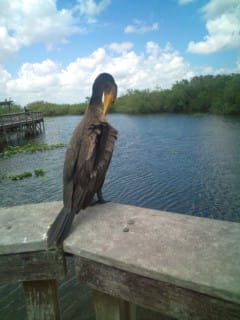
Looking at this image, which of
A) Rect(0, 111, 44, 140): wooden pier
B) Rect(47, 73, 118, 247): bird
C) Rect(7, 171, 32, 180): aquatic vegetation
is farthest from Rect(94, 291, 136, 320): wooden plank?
Rect(0, 111, 44, 140): wooden pier

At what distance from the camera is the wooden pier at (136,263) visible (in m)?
1.01

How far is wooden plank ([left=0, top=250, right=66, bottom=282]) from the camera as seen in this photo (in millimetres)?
1343

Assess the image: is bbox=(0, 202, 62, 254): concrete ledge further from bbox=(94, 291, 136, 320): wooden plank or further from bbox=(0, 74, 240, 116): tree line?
bbox=(0, 74, 240, 116): tree line

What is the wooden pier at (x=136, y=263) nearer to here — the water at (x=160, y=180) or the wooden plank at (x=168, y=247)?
the wooden plank at (x=168, y=247)

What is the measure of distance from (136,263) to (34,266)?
22.7 inches

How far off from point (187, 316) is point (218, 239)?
1.32 feet

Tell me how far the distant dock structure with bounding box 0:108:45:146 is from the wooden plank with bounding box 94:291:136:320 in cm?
2213

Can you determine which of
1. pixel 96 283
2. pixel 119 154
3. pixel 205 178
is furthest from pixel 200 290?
pixel 119 154

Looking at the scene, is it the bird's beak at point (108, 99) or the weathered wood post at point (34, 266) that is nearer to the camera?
the weathered wood post at point (34, 266)

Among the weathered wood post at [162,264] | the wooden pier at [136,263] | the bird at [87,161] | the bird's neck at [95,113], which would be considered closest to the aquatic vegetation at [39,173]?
the bird's neck at [95,113]

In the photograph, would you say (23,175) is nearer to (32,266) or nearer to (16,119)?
(32,266)

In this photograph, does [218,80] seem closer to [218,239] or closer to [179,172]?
[179,172]

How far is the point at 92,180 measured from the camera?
6.10ft

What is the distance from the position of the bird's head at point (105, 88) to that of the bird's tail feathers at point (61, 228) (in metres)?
1.07
